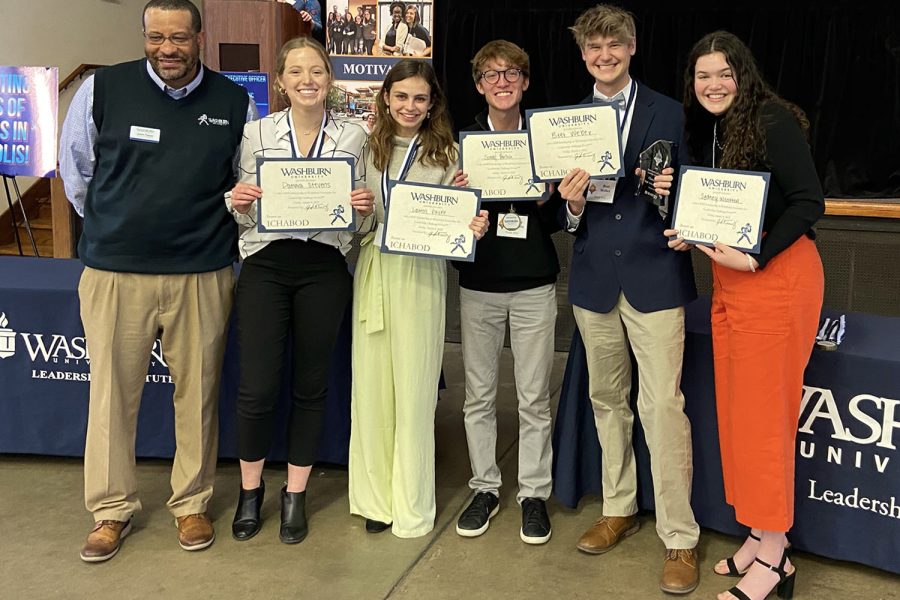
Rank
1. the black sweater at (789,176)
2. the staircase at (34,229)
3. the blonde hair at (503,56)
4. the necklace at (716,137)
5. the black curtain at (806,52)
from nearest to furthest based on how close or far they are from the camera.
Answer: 1. the black sweater at (789,176)
2. the necklace at (716,137)
3. the blonde hair at (503,56)
4. the black curtain at (806,52)
5. the staircase at (34,229)

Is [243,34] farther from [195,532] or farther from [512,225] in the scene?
[195,532]

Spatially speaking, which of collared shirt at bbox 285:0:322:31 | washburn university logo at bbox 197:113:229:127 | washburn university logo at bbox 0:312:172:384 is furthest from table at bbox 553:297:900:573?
collared shirt at bbox 285:0:322:31

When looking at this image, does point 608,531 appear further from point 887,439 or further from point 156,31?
point 156,31

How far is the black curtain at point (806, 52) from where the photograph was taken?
6.12 meters

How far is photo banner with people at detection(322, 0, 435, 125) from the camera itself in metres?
5.40

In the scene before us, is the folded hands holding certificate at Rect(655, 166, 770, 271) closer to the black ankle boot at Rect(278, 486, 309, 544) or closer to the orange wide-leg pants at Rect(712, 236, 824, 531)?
the orange wide-leg pants at Rect(712, 236, 824, 531)

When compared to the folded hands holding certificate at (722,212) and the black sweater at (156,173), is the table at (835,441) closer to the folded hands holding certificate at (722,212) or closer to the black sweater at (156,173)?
the folded hands holding certificate at (722,212)

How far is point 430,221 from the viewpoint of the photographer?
8.04 feet

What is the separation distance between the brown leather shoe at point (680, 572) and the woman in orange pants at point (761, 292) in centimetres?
11

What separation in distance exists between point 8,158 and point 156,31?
272cm

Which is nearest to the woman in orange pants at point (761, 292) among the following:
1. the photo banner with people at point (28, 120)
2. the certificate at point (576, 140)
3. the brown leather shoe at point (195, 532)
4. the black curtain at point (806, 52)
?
the certificate at point (576, 140)

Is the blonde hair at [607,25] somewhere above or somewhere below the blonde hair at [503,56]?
above

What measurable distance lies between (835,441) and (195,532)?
1.93 m

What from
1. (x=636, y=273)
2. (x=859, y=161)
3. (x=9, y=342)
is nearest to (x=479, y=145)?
(x=636, y=273)
